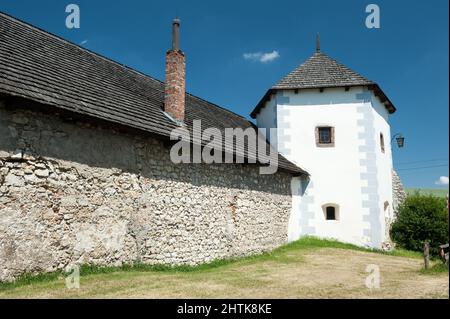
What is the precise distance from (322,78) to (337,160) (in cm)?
347

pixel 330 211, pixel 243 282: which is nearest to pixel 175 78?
pixel 243 282

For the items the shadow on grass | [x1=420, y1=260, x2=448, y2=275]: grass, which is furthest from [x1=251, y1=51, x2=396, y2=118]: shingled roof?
[x1=420, y1=260, x2=448, y2=275]: grass

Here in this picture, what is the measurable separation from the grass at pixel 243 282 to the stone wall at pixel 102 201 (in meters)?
0.38

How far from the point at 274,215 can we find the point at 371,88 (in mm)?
6500

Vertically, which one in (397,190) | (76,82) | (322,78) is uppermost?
(322,78)

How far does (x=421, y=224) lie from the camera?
50.9 feet

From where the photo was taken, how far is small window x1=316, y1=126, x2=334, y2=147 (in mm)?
15680

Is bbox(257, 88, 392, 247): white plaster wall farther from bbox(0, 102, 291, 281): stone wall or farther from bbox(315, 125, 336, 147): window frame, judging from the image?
bbox(0, 102, 291, 281): stone wall

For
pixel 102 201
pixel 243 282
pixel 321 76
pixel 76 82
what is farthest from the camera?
pixel 321 76

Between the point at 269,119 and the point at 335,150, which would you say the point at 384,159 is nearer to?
the point at 335,150

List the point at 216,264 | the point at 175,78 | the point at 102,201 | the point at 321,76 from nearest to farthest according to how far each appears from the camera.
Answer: the point at 102,201
the point at 216,264
the point at 175,78
the point at 321,76

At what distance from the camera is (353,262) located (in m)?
10.6
